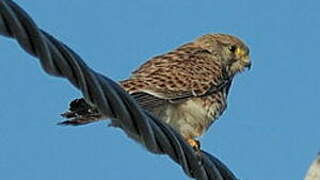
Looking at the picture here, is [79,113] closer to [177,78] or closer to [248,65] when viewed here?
[177,78]

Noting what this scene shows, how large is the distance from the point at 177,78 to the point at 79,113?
182 cm

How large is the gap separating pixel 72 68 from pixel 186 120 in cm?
355

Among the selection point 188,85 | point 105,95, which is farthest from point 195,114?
point 105,95

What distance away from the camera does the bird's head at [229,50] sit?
794 centimetres

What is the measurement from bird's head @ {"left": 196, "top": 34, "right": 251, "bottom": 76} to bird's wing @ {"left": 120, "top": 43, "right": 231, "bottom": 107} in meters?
0.13

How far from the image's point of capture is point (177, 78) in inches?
273

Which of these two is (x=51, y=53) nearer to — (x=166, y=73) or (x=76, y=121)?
(x=76, y=121)

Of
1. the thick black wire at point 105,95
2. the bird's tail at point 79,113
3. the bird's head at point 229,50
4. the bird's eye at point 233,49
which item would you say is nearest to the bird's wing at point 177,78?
the bird's head at point 229,50

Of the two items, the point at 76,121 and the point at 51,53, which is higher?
the point at 76,121

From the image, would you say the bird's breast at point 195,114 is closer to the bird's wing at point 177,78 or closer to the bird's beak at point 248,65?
A: the bird's wing at point 177,78

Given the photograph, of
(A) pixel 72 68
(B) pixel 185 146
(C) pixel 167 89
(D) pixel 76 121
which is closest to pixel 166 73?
(C) pixel 167 89

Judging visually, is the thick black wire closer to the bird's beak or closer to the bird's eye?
the bird's beak

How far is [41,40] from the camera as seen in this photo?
103 inches

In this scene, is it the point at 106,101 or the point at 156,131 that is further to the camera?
the point at 156,131
